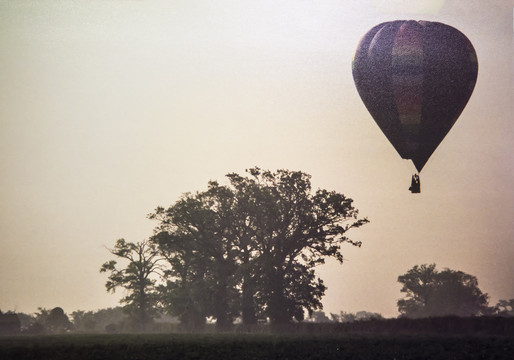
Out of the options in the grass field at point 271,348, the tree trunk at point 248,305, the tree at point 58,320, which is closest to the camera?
the grass field at point 271,348

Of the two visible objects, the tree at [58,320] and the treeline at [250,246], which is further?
the tree at [58,320]

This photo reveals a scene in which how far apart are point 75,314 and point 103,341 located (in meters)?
113

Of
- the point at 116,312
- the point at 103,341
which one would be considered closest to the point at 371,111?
the point at 103,341

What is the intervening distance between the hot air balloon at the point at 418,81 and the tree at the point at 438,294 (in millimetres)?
74034

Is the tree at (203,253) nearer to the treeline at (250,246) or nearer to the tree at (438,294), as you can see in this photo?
the treeline at (250,246)

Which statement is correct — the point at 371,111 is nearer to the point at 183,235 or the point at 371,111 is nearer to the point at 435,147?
the point at 435,147

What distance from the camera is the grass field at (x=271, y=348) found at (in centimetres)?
4009

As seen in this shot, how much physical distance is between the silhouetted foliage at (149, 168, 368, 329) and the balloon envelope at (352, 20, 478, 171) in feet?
55.7

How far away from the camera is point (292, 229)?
243 ft

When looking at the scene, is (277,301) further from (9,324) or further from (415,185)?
(9,324)

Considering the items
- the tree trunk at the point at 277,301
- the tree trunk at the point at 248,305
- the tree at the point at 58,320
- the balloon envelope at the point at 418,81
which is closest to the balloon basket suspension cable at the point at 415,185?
the balloon envelope at the point at 418,81

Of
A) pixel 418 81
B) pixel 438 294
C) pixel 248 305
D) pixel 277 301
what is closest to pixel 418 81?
pixel 418 81

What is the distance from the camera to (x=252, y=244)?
2963 inches

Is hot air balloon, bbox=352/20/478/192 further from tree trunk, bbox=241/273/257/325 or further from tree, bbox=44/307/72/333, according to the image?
tree, bbox=44/307/72/333
